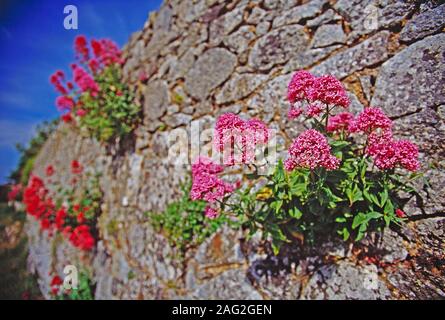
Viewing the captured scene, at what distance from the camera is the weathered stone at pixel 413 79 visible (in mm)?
1831

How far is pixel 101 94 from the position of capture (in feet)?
13.0

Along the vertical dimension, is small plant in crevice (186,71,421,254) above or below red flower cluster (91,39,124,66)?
below

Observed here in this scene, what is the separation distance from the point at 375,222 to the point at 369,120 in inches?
28.1

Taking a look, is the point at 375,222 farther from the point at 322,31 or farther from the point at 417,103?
the point at 322,31

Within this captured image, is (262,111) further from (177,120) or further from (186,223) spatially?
(186,223)

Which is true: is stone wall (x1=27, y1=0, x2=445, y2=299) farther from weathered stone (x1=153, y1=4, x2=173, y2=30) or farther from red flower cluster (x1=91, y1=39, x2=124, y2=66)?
red flower cluster (x1=91, y1=39, x2=124, y2=66)

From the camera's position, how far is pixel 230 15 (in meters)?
2.96

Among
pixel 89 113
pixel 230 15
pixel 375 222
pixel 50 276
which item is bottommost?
pixel 50 276

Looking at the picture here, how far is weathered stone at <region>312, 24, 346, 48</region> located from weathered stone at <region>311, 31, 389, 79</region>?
0.41 feet

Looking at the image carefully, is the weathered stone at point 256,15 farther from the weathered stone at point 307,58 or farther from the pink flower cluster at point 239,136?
the pink flower cluster at point 239,136

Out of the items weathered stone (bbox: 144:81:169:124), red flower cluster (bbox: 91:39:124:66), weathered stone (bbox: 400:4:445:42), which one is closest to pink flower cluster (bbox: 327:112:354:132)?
weathered stone (bbox: 400:4:445:42)

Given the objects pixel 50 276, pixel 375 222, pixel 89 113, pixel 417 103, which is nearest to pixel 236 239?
pixel 375 222

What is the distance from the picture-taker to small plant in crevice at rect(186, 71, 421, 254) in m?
1.62

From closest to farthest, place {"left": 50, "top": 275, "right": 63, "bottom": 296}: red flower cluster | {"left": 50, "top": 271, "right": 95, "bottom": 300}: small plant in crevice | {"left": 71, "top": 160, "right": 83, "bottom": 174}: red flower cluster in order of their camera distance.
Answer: {"left": 50, "top": 271, "right": 95, "bottom": 300}: small plant in crevice, {"left": 50, "top": 275, "right": 63, "bottom": 296}: red flower cluster, {"left": 71, "top": 160, "right": 83, "bottom": 174}: red flower cluster
